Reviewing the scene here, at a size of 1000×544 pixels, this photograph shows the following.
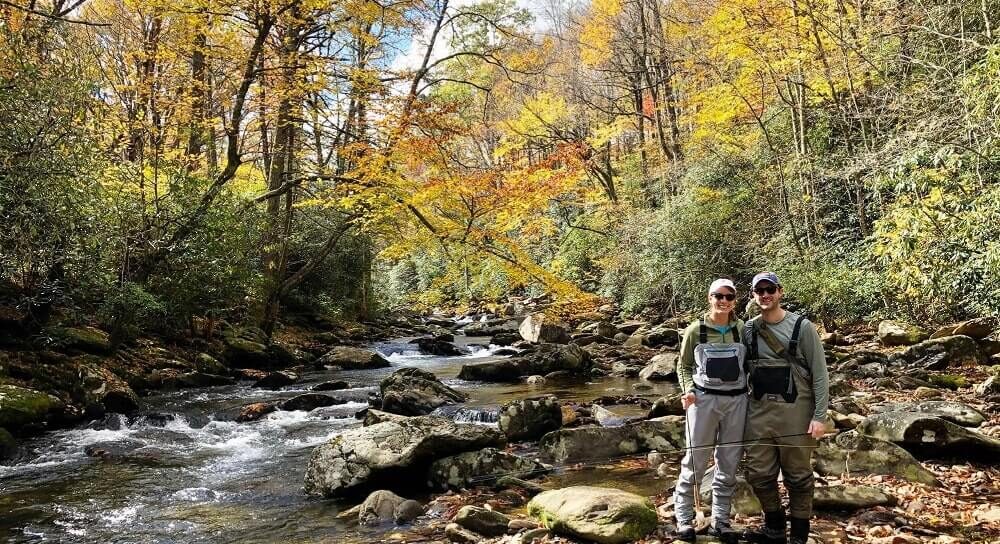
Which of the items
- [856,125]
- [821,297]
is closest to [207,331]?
[821,297]

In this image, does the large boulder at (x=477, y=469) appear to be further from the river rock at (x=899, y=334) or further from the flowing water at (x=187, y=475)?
the river rock at (x=899, y=334)

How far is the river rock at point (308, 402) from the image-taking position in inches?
388

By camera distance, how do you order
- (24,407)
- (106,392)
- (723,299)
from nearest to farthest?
(723,299)
(24,407)
(106,392)

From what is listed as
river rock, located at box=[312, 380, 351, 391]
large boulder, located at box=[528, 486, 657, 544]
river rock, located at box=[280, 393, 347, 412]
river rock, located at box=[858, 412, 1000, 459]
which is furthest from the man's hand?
river rock, located at box=[312, 380, 351, 391]

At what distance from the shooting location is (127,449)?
25.0 ft

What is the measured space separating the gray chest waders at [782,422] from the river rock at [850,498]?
0.79 meters

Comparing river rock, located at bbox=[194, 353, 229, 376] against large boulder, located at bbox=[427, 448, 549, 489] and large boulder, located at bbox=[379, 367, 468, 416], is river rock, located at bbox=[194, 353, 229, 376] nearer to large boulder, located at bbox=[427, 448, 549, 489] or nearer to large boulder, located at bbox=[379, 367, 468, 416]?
large boulder, located at bbox=[379, 367, 468, 416]

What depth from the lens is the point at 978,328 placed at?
10055mm

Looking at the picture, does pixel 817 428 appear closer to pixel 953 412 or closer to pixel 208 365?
pixel 953 412

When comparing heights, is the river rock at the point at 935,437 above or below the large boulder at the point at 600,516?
above

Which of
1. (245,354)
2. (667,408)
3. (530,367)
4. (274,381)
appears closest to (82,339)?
(274,381)

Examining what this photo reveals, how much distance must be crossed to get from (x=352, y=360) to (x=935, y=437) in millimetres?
12354

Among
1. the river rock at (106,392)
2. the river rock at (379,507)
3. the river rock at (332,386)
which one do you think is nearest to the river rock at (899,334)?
the river rock at (379,507)

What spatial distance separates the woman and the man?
8 cm
